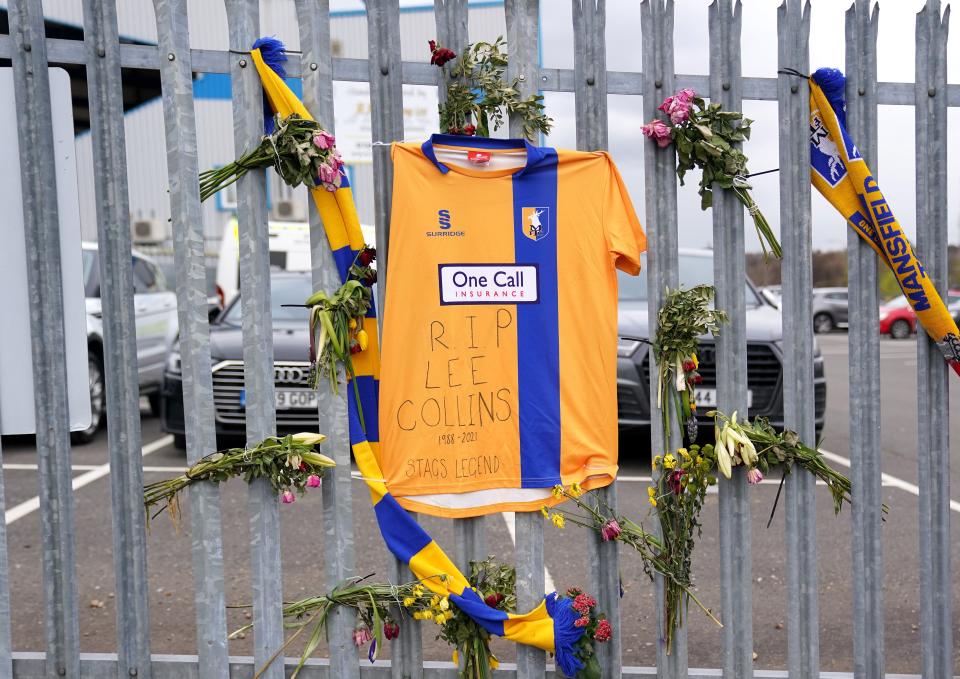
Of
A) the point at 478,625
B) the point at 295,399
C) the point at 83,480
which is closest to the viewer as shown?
the point at 478,625

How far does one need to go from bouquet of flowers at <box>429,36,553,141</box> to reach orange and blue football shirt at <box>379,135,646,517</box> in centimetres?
6

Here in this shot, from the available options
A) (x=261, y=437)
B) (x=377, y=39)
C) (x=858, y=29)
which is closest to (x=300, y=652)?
(x=261, y=437)

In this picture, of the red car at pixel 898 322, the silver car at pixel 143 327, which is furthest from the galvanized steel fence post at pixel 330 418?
the red car at pixel 898 322

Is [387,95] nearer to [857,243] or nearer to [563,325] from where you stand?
[563,325]

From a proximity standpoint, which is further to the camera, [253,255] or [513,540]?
[513,540]

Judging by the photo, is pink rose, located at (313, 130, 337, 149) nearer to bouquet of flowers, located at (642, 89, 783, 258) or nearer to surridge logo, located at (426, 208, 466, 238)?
surridge logo, located at (426, 208, 466, 238)

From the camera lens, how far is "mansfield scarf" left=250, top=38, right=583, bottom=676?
2783mm

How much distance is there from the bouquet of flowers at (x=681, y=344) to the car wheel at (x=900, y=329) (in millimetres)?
26055

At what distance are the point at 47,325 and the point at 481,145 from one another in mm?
1448

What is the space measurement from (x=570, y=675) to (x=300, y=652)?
0.96 m

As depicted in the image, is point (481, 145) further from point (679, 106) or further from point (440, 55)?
point (679, 106)

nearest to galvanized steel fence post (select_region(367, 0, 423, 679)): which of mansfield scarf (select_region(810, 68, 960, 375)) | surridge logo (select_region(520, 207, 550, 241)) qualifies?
surridge logo (select_region(520, 207, 550, 241))

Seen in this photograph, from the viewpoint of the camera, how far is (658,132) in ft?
9.01

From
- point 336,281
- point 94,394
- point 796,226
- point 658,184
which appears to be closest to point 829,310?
point 94,394
